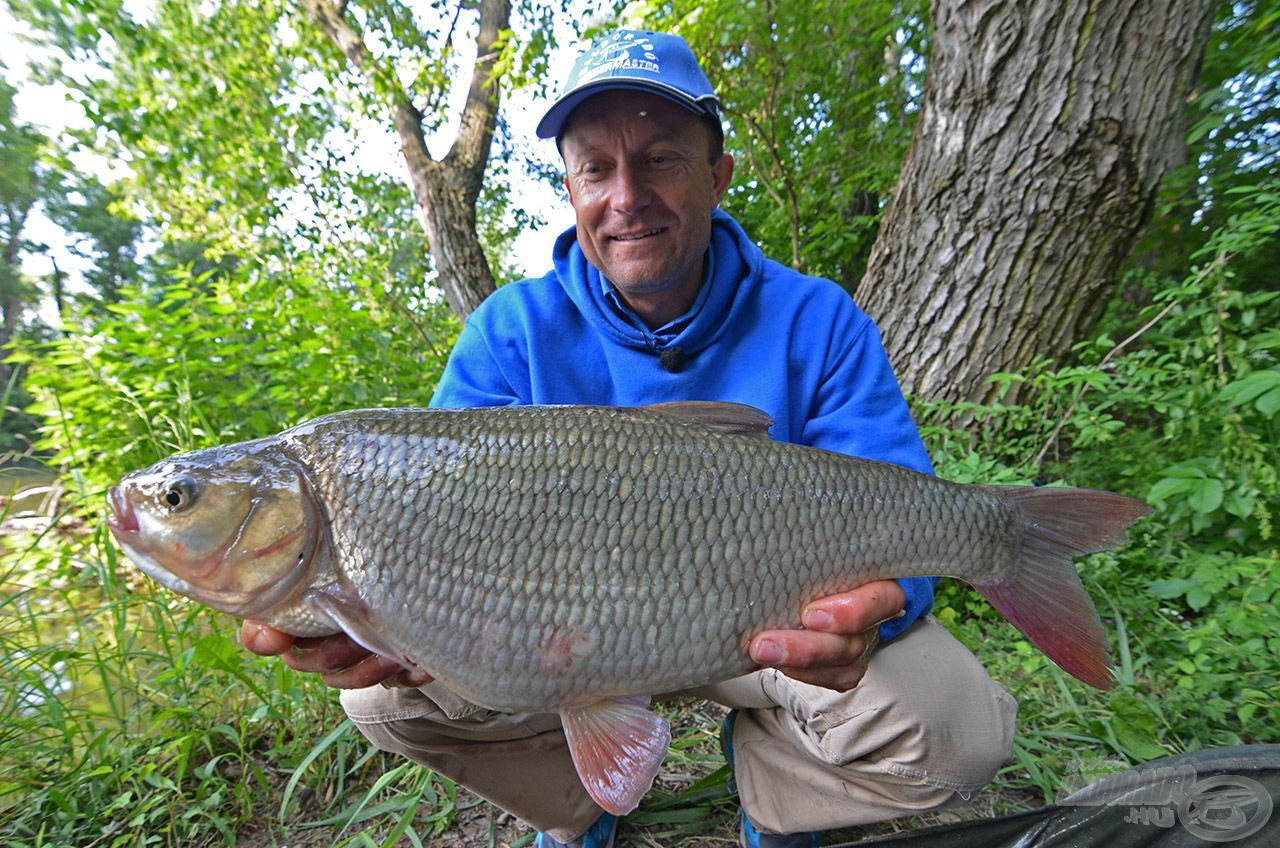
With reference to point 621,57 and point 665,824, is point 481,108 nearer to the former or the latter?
point 621,57

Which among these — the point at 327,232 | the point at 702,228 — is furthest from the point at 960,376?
the point at 327,232

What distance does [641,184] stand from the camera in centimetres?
165

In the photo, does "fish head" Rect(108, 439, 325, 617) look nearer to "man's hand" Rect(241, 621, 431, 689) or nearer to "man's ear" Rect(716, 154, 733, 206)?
"man's hand" Rect(241, 621, 431, 689)

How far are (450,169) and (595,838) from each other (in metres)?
5.00

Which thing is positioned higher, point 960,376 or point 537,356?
A: point 537,356

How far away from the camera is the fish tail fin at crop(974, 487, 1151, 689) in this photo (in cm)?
117

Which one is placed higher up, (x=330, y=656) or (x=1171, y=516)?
(x=330, y=656)

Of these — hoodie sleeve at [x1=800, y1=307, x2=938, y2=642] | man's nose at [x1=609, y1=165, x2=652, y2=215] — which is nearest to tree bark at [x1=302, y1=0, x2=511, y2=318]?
man's nose at [x1=609, y1=165, x2=652, y2=215]

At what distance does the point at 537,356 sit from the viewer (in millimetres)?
1725

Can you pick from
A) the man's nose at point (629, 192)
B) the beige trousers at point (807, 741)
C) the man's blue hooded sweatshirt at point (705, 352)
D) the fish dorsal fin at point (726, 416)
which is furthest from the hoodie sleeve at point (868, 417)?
the man's nose at point (629, 192)

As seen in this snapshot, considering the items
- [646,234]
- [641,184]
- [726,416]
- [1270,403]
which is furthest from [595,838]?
[1270,403]

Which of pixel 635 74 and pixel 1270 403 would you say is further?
pixel 1270 403

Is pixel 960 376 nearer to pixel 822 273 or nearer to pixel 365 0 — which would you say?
pixel 822 273

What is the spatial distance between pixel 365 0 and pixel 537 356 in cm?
542
